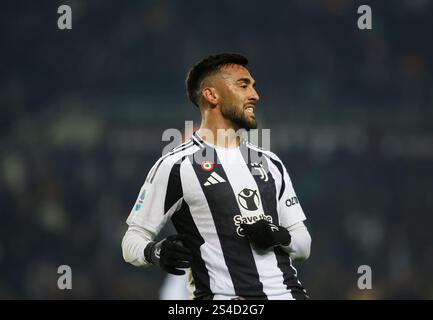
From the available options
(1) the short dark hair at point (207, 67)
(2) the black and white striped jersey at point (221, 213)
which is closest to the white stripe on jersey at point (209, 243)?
(2) the black and white striped jersey at point (221, 213)

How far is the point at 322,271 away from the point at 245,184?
5.97 metres

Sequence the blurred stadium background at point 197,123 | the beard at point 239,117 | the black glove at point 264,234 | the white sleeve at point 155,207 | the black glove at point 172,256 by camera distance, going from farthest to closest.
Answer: the blurred stadium background at point 197,123
the beard at point 239,117
the white sleeve at point 155,207
the black glove at point 264,234
the black glove at point 172,256

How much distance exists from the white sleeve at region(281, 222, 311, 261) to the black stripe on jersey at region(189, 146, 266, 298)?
0.25m

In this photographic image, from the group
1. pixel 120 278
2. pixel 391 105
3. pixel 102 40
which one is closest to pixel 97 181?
pixel 120 278

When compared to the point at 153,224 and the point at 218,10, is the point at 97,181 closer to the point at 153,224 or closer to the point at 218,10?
the point at 218,10

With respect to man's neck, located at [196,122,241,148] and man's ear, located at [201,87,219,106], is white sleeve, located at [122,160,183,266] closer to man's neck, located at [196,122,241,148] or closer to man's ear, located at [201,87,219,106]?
man's neck, located at [196,122,241,148]

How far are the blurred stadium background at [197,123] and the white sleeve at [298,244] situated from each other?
17.2ft

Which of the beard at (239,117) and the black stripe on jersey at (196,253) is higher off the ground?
the beard at (239,117)

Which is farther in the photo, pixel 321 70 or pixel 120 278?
pixel 321 70

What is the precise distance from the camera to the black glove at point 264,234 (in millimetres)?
4117

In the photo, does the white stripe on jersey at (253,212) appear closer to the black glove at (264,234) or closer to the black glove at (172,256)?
the black glove at (264,234)

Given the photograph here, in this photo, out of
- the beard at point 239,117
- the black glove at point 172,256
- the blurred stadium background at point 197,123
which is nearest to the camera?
the black glove at point 172,256

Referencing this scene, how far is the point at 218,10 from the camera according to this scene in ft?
40.1

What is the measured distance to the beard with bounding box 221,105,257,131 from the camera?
175 inches
